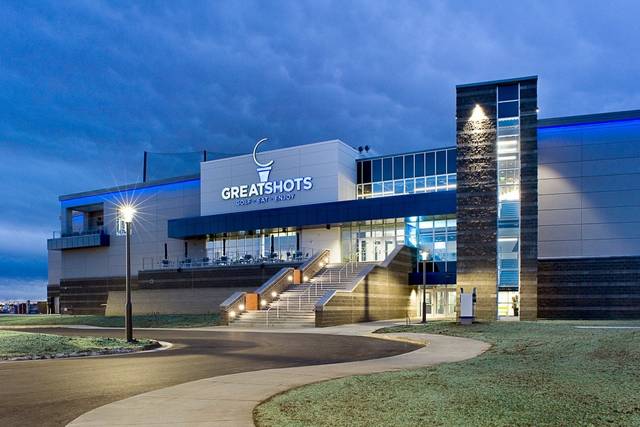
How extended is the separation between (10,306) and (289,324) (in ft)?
216

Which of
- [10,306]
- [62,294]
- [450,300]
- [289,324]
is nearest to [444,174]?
[450,300]

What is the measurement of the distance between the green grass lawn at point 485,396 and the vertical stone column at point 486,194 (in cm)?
1685

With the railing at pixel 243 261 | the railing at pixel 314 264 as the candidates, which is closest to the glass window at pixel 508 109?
the railing at pixel 314 264

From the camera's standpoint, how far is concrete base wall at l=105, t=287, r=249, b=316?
1761 inches

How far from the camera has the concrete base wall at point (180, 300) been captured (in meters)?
44.7

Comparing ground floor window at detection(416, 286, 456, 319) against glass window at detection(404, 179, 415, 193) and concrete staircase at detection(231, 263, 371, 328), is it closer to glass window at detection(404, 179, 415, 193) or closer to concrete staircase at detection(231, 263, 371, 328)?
concrete staircase at detection(231, 263, 371, 328)

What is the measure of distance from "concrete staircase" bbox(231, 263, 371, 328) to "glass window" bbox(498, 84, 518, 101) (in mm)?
13498

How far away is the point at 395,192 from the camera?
45.9 meters

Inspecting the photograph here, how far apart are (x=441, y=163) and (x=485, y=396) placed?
36781 mm

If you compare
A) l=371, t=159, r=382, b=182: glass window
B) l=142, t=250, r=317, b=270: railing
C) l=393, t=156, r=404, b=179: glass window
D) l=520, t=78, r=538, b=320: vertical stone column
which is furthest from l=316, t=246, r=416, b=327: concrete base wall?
l=520, t=78, r=538, b=320: vertical stone column

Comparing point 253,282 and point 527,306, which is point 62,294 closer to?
point 253,282

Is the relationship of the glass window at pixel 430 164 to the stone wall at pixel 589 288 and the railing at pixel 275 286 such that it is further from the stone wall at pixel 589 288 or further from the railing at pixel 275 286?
the railing at pixel 275 286

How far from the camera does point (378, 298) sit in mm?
36375

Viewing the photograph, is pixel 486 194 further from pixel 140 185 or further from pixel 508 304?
pixel 140 185
